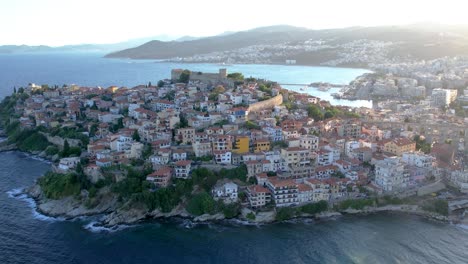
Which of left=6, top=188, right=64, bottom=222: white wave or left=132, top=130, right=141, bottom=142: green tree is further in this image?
left=132, top=130, right=141, bottom=142: green tree

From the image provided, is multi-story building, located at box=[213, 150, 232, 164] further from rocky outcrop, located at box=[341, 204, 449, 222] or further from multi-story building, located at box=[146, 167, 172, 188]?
rocky outcrop, located at box=[341, 204, 449, 222]

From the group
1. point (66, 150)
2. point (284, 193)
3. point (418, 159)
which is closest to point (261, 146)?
point (284, 193)

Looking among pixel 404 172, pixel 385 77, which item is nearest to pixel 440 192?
pixel 404 172

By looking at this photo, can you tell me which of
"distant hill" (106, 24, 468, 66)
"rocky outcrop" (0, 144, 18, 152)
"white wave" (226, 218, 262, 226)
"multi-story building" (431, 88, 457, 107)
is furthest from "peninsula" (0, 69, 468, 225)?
"distant hill" (106, 24, 468, 66)

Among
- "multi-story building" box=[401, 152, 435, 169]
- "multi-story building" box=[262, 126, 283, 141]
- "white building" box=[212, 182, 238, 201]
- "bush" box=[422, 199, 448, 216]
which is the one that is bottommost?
"bush" box=[422, 199, 448, 216]

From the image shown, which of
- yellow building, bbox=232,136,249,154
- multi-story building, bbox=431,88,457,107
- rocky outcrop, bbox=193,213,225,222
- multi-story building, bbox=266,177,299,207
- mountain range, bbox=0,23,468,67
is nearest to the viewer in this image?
rocky outcrop, bbox=193,213,225,222

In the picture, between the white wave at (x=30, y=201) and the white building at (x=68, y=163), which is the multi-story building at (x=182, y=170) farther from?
the white building at (x=68, y=163)

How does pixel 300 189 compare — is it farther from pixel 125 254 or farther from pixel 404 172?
pixel 125 254
